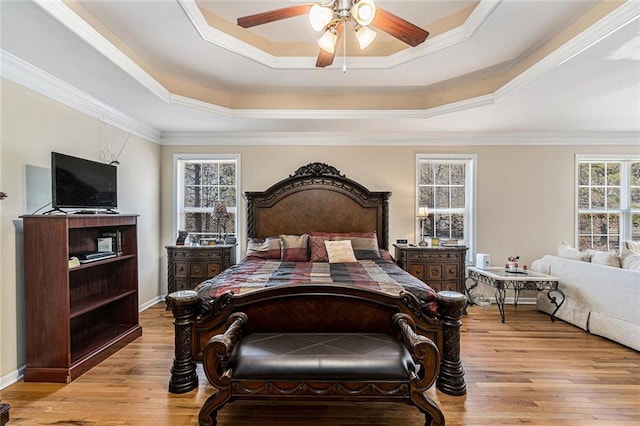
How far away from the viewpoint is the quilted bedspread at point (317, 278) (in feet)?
8.47

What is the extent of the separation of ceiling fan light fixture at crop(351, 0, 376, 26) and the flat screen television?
2.63m

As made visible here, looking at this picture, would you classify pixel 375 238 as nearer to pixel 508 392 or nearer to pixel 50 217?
pixel 508 392

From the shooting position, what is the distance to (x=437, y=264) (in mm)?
4461

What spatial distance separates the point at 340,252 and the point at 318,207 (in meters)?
0.97

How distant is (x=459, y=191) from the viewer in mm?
5117

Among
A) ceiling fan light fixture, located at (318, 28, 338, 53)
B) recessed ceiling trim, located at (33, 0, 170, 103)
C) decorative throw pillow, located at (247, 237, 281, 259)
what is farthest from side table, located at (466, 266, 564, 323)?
recessed ceiling trim, located at (33, 0, 170, 103)

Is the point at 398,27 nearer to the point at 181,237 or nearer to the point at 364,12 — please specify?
the point at 364,12

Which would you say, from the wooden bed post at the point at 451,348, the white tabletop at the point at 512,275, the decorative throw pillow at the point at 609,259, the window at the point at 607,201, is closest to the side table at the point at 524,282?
the white tabletop at the point at 512,275

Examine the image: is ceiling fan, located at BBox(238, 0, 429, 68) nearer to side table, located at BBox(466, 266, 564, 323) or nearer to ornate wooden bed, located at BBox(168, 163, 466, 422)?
ornate wooden bed, located at BBox(168, 163, 466, 422)

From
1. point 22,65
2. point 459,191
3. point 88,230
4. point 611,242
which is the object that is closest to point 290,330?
point 88,230

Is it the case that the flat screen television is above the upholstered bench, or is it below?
above

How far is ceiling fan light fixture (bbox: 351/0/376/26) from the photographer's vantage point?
187cm

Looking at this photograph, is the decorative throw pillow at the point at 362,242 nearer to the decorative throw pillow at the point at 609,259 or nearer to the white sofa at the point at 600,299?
the white sofa at the point at 600,299

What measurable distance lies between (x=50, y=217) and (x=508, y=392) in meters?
3.84
